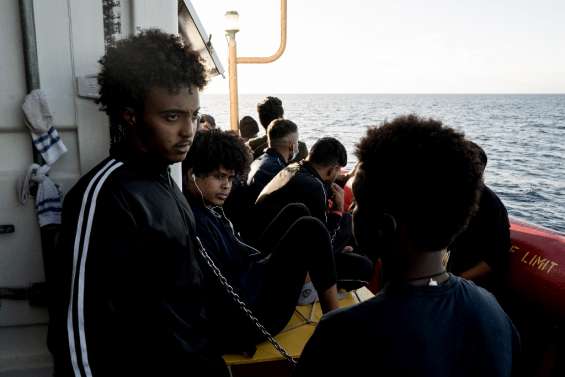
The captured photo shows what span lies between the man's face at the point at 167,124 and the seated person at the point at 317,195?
2012 millimetres

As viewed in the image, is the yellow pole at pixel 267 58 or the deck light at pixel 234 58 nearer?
the yellow pole at pixel 267 58

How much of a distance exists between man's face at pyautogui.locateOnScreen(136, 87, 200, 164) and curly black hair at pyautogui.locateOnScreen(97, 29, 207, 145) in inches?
1.1

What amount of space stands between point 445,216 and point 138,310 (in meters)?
1.01

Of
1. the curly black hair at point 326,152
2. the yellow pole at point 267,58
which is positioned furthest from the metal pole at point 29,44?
the yellow pole at point 267,58

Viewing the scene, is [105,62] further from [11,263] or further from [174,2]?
[11,263]

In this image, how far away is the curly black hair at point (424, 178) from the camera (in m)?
1.12

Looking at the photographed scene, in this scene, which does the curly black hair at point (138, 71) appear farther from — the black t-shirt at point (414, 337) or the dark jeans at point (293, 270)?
the dark jeans at point (293, 270)

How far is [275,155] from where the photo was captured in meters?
4.81

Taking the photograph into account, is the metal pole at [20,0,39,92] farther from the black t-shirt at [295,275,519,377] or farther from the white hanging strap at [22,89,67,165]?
the black t-shirt at [295,275,519,377]

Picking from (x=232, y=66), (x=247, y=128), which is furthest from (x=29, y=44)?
(x=247, y=128)

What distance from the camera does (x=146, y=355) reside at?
1590 mm

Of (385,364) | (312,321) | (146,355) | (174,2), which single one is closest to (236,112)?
(312,321)

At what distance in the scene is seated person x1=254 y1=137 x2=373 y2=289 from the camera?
3.55 m

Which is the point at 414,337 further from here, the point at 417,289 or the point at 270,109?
the point at 270,109
